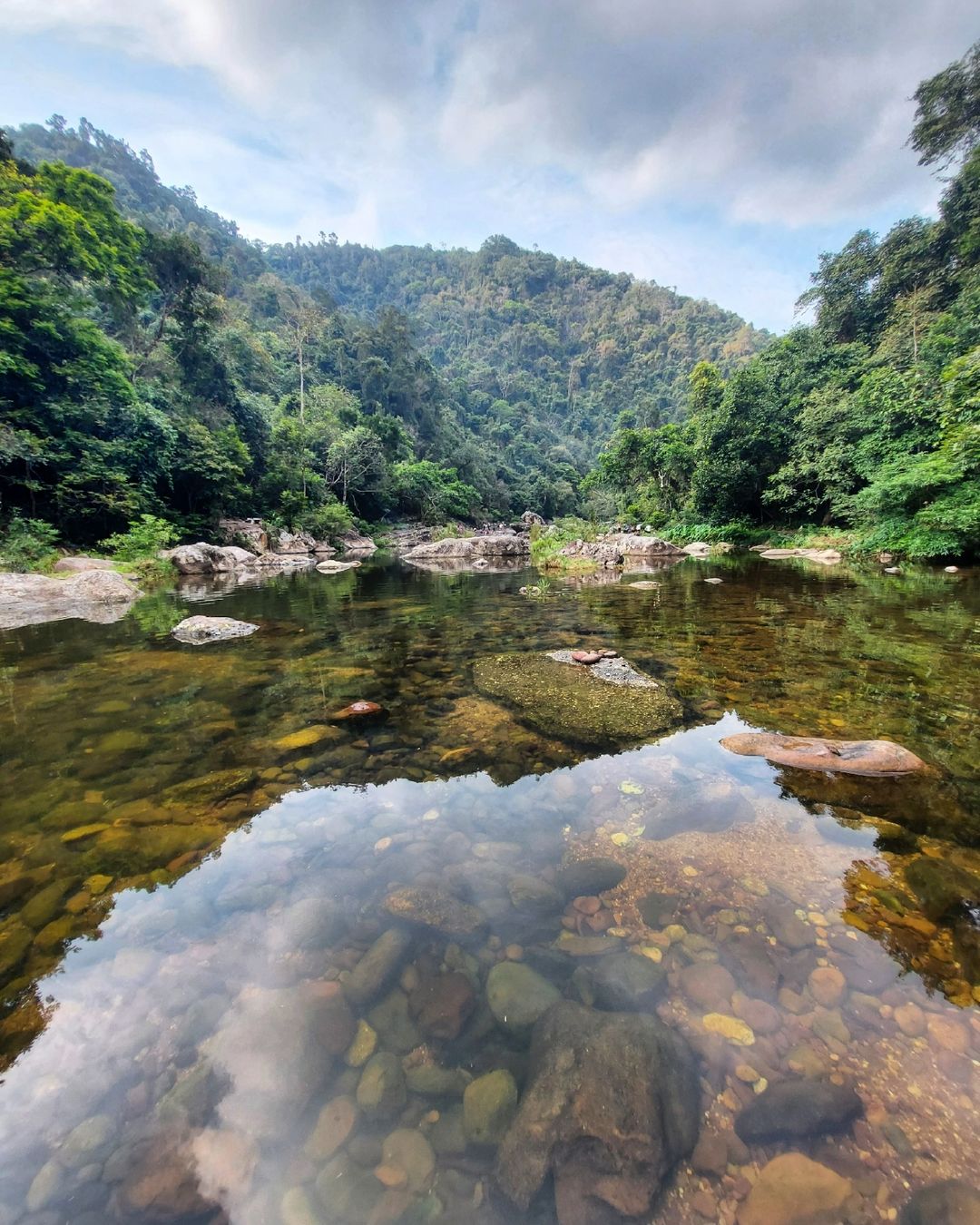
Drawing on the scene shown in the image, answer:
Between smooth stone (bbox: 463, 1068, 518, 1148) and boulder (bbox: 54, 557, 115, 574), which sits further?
boulder (bbox: 54, 557, 115, 574)

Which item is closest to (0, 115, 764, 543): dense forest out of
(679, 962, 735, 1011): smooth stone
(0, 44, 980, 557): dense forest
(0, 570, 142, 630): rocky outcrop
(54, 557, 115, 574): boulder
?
(0, 44, 980, 557): dense forest

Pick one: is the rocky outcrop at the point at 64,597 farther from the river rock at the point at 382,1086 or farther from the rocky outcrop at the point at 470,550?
the rocky outcrop at the point at 470,550

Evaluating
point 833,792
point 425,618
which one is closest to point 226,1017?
point 833,792

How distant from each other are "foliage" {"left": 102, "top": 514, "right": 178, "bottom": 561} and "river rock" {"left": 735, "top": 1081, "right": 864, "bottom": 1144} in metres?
20.5

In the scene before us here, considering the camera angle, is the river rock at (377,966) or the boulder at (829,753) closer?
the river rock at (377,966)

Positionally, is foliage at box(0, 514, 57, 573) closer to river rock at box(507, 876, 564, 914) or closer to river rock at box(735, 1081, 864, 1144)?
river rock at box(507, 876, 564, 914)

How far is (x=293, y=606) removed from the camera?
1117 centimetres

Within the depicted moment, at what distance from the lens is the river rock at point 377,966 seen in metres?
1.95

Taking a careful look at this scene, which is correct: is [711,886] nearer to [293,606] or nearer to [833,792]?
[833,792]

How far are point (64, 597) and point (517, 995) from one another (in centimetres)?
1456

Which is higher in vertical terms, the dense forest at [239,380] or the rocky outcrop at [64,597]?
the dense forest at [239,380]

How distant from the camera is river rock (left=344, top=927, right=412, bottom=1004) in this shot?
1.95 m


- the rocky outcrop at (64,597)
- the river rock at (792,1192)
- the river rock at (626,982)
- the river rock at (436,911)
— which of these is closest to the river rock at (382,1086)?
the river rock at (436,911)

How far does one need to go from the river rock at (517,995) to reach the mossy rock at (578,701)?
217 cm
